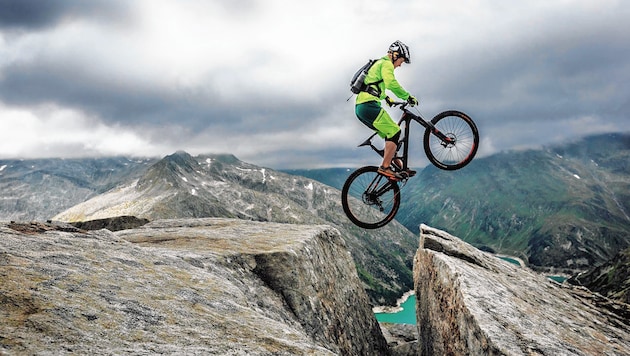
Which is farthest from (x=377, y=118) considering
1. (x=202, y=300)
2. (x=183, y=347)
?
(x=183, y=347)

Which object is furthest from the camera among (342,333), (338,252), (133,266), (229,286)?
(338,252)

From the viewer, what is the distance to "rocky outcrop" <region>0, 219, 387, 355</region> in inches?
253

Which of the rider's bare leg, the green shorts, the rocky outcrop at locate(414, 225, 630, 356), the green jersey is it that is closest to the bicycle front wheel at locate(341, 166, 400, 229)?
the rider's bare leg

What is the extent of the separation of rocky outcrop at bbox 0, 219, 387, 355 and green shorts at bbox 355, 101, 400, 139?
626 cm

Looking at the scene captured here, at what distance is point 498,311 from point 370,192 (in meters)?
6.44

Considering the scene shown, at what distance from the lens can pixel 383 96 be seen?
13.8 m

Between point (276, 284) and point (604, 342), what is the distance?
38.0ft

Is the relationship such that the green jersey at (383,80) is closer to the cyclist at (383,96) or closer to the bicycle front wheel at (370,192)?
the cyclist at (383,96)

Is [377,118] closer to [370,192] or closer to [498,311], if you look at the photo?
[370,192]

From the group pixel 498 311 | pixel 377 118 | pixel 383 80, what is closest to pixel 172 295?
pixel 377 118

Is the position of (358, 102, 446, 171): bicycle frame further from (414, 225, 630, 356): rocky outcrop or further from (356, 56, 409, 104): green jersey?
(414, 225, 630, 356): rocky outcrop

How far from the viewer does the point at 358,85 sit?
13906 mm

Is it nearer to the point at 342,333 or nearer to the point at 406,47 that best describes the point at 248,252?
the point at 342,333

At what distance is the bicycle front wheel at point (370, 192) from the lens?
1527 cm
